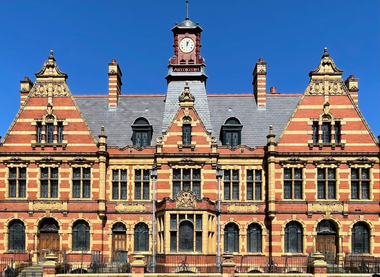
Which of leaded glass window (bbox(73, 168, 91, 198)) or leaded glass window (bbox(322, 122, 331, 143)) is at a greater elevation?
leaded glass window (bbox(322, 122, 331, 143))

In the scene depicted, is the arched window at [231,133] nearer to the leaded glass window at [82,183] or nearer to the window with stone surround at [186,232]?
the window with stone surround at [186,232]

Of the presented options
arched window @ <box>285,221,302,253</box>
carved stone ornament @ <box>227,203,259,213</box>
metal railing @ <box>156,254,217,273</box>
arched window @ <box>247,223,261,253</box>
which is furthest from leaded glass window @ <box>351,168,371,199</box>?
metal railing @ <box>156,254,217,273</box>

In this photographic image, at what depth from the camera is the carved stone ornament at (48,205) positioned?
33.4 m

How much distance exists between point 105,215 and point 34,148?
752cm

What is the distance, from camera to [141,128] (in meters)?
35.4

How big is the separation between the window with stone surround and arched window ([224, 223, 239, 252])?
3.25 metres

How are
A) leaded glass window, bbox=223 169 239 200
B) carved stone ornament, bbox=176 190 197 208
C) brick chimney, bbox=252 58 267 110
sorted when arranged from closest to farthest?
carved stone ornament, bbox=176 190 197 208
leaded glass window, bbox=223 169 239 200
brick chimney, bbox=252 58 267 110

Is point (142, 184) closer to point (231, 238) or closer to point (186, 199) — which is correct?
point (186, 199)

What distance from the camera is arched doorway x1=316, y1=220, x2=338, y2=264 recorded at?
3291 cm

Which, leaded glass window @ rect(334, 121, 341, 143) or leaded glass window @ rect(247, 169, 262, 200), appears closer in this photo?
leaded glass window @ rect(247, 169, 262, 200)

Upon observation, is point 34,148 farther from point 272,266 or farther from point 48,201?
point 272,266

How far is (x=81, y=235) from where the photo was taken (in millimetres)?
33438

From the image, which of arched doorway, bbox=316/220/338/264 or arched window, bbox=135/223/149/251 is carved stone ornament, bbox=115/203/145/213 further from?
arched doorway, bbox=316/220/338/264

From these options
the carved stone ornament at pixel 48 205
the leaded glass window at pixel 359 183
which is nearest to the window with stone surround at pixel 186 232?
the carved stone ornament at pixel 48 205
